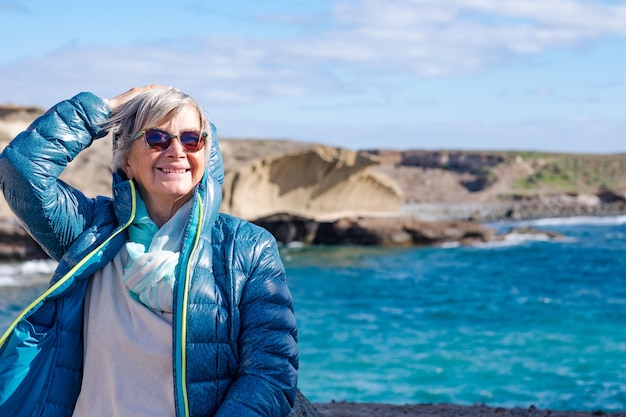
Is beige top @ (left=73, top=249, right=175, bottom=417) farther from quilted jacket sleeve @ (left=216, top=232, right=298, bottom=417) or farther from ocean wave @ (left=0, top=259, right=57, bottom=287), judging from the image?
ocean wave @ (left=0, top=259, right=57, bottom=287)

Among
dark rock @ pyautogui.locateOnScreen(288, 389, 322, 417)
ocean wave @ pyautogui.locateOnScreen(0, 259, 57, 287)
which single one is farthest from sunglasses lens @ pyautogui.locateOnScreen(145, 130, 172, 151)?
ocean wave @ pyautogui.locateOnScreen(0, 259, 57, 287)

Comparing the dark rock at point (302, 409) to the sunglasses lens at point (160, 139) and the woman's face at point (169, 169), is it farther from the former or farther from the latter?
the sunglasses lens at point (160, 139)

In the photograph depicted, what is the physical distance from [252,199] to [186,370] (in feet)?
72.3

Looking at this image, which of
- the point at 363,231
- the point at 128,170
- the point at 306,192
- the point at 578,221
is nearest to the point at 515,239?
the point at 363,231

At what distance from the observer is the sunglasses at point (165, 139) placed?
2.32 meters

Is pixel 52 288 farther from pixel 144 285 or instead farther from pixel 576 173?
pixel 576 173

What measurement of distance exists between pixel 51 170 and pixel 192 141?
1.32 feet

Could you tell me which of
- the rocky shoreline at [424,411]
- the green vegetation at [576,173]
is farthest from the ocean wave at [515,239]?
Result: the green vegetation at [576,173]

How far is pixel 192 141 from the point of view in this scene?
7.67ft

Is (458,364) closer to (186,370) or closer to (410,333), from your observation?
(410,333)

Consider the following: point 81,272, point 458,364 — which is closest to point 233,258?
point 81,272

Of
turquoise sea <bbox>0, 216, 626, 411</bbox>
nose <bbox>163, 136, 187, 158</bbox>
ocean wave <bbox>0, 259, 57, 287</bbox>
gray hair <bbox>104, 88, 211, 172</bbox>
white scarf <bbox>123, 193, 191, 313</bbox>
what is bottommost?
ocean wave <bbox>0, 259, 57, 287</bbox>

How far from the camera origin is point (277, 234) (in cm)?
2605

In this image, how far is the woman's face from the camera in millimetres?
2326
